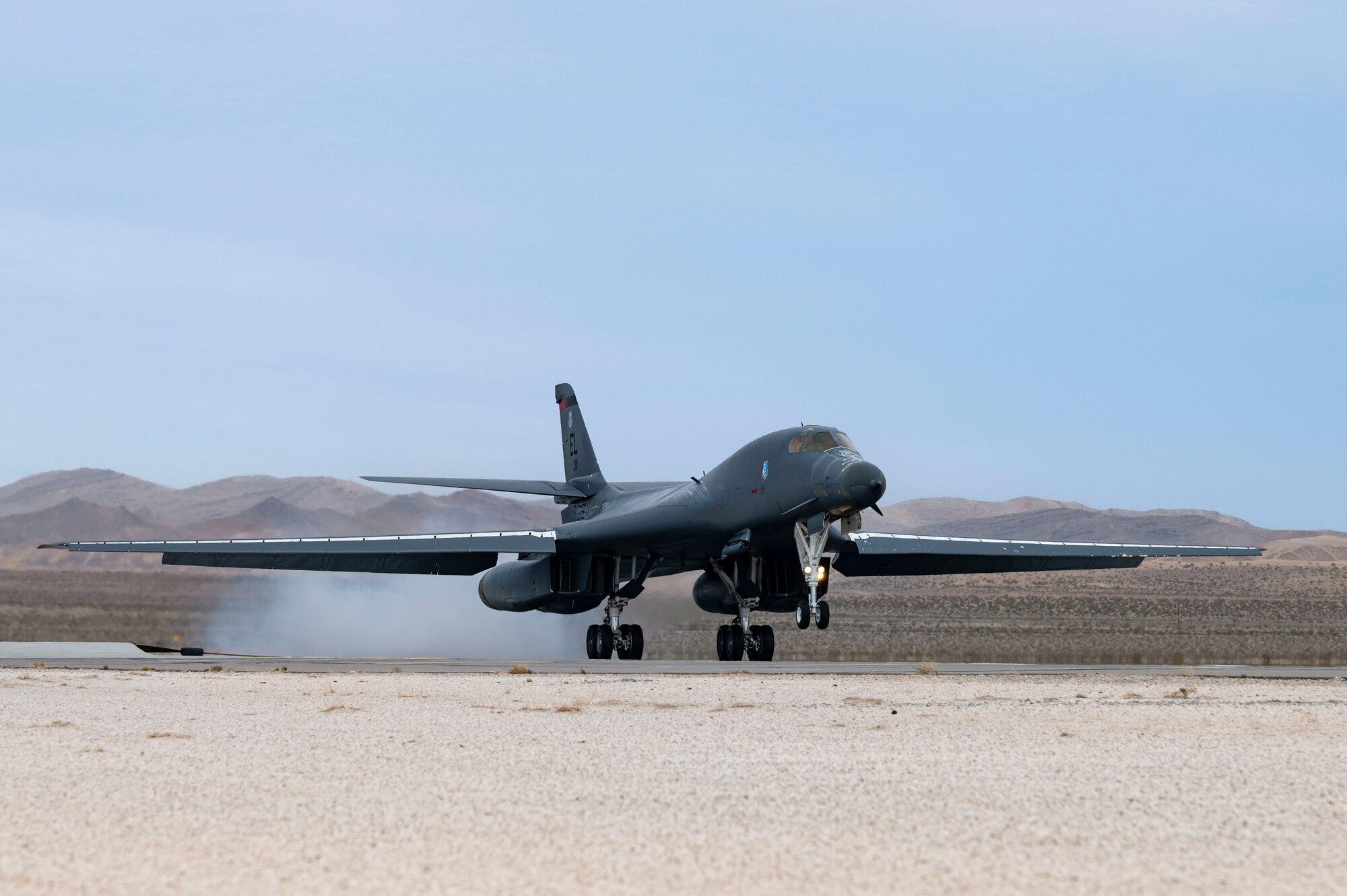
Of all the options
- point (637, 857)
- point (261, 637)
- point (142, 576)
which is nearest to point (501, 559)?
point (261, 637)

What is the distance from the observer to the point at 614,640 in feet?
105

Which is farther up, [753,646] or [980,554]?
[980,554]

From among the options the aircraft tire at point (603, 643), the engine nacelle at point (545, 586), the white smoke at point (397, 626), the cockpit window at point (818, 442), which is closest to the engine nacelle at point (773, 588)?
the aircraft tire at point (603, 643)

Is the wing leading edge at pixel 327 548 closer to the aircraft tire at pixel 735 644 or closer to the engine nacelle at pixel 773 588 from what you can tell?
the engine nacelle at pixel 773 588

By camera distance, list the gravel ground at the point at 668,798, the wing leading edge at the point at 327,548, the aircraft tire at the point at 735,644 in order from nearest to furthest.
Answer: the gravel ground at the point at 668,798 < the aircraft tire at the point at 735,644 < the wing leading edge at the point at 327,548

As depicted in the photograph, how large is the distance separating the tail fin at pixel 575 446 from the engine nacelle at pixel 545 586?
438cm

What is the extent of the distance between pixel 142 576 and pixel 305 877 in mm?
71480

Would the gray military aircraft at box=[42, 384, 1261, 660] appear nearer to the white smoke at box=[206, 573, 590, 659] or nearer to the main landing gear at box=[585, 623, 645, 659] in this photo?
the main landing gear at box=[585, 623, 645, 659]

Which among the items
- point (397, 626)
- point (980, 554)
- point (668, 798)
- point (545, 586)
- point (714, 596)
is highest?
point (980, 554)

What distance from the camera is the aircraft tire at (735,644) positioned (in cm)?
3056

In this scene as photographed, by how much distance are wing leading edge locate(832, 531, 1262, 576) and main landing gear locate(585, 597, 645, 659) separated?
5.20 m

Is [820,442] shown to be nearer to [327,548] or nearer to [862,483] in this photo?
[862,483]

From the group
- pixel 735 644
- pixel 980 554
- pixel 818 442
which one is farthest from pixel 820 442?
pixel 980 554

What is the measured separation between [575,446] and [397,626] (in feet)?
29.2
